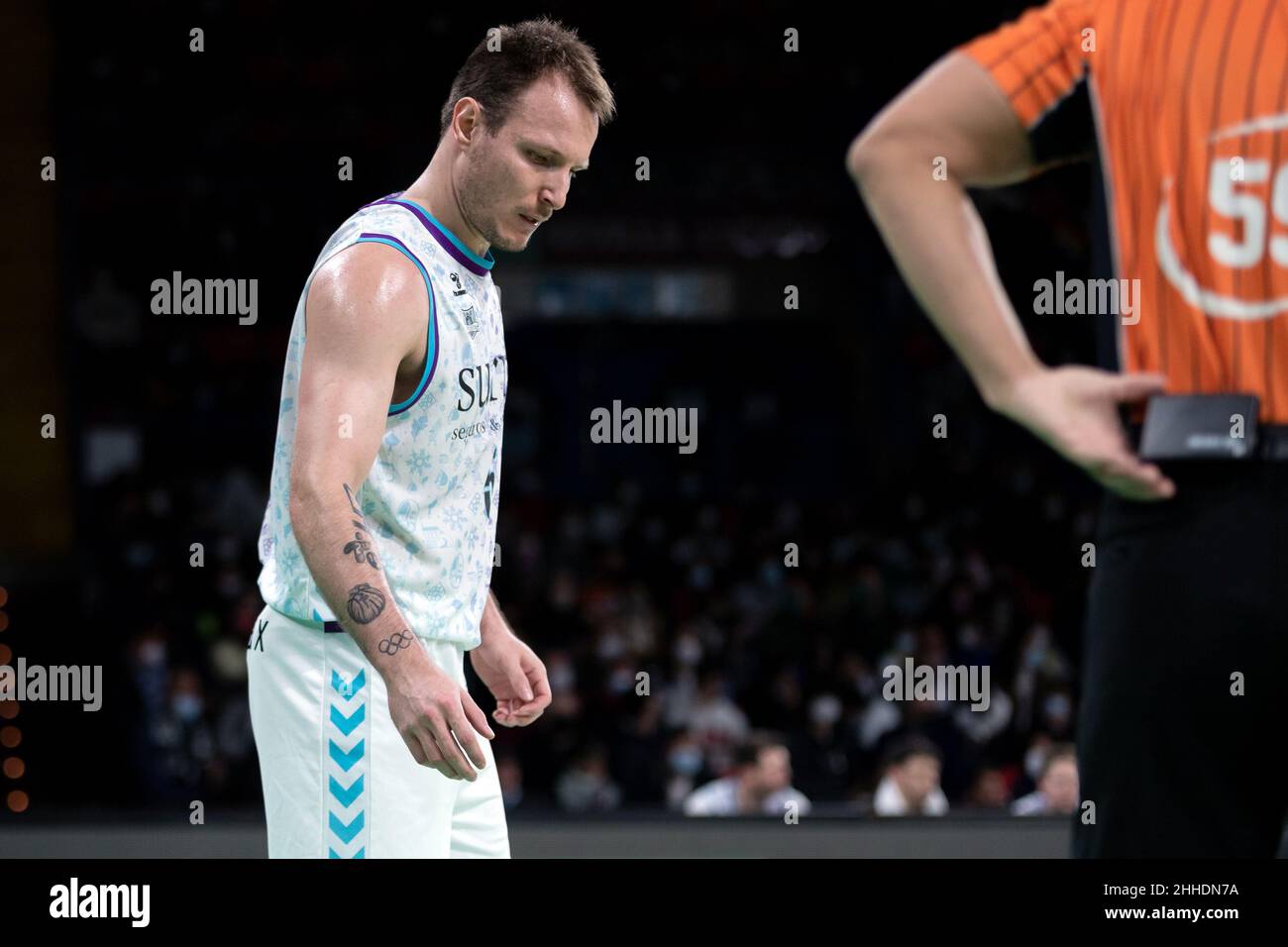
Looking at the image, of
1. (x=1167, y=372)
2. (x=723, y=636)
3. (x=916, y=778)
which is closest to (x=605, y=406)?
(x=723, y=636)

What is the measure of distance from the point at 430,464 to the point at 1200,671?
4.56 ft

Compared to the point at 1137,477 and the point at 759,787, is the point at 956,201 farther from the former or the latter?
the point at 759,787

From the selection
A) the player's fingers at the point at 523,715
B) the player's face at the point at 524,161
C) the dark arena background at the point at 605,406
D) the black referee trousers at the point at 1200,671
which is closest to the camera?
the black referee trousers at the point at 1200,671

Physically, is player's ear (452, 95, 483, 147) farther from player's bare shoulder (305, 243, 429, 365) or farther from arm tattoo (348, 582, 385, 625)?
arm tattoo (348, 582, 385, 625)

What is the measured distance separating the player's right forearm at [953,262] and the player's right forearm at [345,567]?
3.28ft

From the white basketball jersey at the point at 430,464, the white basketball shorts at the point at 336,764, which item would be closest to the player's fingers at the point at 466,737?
the white basketball shorts at the point at 336,764

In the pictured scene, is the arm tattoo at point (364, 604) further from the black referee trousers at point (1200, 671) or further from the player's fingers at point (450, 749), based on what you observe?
the black referee trousers at point (1200, 671)

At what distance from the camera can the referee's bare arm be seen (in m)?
1.68

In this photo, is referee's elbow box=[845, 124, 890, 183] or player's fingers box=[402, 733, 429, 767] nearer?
referee's elbow box=[845, 124, 890, 183]

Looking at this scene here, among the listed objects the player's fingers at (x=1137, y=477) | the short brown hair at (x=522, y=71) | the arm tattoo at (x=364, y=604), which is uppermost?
the short brown hair at (x=522, y=71)

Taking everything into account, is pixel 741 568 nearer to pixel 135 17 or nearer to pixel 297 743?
pixel 135 17

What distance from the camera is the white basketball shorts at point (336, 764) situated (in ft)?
8.11

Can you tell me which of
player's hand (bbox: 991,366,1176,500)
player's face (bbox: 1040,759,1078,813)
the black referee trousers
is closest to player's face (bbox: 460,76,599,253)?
player's hand (bbox: 991,366,1176,500)

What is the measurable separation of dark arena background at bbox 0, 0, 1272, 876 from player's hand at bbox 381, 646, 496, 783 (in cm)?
599
